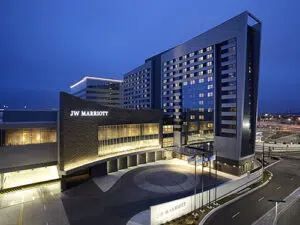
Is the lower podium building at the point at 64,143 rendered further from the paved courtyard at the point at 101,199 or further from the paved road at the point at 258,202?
the paved road at the point at 258,202

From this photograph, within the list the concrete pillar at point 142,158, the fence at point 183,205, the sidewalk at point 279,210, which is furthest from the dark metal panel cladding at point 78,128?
the sidewalk at point 279,210

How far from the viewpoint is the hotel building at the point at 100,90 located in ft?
347

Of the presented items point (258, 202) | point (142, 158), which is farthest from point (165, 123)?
point (258, 202)

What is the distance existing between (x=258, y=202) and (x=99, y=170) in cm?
3143

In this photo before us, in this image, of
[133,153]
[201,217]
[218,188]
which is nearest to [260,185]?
[218,188]

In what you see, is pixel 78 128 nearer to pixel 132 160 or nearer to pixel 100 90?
pixel 132 160

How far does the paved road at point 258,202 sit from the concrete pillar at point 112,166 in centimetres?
2538

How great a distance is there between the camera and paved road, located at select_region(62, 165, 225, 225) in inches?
949

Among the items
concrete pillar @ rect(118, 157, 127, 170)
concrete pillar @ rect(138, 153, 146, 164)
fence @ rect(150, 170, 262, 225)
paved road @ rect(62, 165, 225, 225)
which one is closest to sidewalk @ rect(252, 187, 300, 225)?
fence @ rect(150, 170, 262, 225)

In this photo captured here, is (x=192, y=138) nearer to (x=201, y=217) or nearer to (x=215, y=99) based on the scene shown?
(x=215, y=99)

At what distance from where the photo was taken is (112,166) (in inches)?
1698

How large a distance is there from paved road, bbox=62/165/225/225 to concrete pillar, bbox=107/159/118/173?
6.06 m

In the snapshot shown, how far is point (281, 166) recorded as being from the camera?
50.0 metres

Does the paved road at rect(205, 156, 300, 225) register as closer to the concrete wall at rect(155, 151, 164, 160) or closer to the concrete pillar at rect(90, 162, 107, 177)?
the concrete pillar at rect(90, 162, 107, 177)
